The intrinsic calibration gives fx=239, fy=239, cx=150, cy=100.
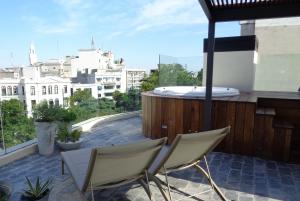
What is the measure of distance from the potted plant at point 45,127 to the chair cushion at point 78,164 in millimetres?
1243

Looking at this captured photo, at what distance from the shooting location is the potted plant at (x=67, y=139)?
4039mm

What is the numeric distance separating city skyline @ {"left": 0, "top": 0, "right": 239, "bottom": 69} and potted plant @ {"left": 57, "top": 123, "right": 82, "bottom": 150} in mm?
1444

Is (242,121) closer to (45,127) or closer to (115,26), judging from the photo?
(45,127)

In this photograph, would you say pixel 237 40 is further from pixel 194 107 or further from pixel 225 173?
pixel 225 173

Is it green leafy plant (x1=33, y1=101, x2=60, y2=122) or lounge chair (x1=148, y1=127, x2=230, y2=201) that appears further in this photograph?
green leafy plant (x1=33, y1=101, x2=60, y2=122)

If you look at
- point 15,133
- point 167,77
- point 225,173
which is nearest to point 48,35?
point 167,77

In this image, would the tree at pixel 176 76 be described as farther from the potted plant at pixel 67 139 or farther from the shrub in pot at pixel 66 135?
the potted plant at pixel 67 139

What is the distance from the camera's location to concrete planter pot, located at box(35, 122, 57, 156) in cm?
380

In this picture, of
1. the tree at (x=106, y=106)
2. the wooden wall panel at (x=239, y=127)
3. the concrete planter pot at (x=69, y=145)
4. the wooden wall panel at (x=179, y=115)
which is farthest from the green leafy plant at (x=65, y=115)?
the wooden wall panel at (x=239, y=127)

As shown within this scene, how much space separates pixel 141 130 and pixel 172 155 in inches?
125

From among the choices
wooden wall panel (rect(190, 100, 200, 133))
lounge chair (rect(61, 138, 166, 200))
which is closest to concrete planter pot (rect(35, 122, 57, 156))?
lounge chair (rect(61, 138, 166, 200))

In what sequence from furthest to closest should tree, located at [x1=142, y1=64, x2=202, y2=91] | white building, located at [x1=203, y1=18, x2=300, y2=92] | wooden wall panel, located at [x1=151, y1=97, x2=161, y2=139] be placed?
tree, located at [x1=142, y1=64, x2=202, y2=91]
white building, located at [x1=203, y1=18, x2=300, y2=92]
wooden wall panel, located at [x1=151, y1=97, x2=161, y2=139]

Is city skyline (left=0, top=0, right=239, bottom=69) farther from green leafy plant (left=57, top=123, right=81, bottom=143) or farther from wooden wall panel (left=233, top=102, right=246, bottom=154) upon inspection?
green leafy plant (left=57, top=123, right=81, bottom=143)

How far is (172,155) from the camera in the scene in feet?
7.29
